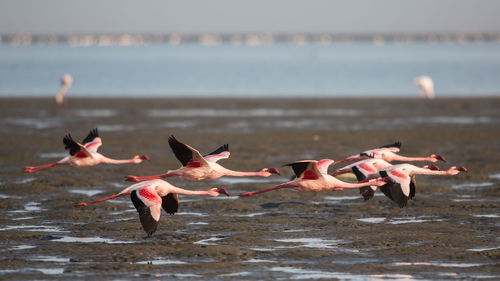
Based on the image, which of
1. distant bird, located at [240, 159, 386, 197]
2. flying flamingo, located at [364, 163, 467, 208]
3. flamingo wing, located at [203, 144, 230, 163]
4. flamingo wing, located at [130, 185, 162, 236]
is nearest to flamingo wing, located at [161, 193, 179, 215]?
flamingo wing, located at [130, 185, 162, 236]

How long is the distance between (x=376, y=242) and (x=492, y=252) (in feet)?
4.76

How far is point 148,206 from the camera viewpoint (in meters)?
10.7

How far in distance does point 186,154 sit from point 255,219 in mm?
1520

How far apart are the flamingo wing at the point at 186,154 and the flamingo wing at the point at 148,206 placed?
855 millimetres

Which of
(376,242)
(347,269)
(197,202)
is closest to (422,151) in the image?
(197,202)

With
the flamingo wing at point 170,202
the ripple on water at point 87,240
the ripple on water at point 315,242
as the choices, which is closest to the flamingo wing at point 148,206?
the flamingo wing at point 170,202

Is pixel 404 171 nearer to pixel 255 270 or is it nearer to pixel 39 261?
pixel 255 270

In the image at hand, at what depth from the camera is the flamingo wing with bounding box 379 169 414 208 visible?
1139 centimetres

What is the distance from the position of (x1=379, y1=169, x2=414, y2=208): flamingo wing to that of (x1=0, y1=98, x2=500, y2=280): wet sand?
511 mm

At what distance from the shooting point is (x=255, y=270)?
985 cm

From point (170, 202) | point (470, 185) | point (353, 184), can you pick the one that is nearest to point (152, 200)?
point (170, 202)

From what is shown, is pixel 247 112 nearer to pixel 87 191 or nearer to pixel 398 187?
pixel 87 191

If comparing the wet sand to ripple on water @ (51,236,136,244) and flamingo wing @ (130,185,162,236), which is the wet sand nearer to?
ripple on water @ (51,236,136,244)

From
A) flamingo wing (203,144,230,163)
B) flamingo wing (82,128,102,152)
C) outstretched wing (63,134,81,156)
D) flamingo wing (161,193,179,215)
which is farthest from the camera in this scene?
flamingo wing (82,128,102,152)
